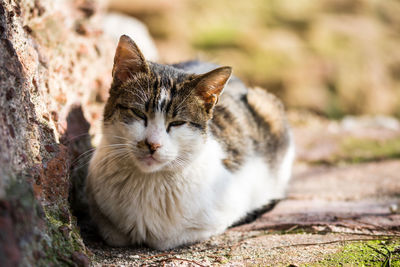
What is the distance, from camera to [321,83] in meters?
8.21

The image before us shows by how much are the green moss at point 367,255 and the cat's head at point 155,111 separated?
1.06 metres

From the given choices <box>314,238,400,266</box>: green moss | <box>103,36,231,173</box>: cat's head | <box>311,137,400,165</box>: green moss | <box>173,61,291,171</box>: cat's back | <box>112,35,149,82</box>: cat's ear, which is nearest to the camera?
<box>314,238,400,266</box>: green moss

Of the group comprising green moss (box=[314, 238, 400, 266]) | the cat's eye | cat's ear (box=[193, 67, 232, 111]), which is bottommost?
green moss (box=[314, 238, 400, 266])

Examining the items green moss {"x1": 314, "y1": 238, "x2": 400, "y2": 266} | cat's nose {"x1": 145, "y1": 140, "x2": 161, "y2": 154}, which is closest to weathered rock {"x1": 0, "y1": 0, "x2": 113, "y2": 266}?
cat's nose {"x1": 145, "y1": 140, "x2": 161, "y2": 154}

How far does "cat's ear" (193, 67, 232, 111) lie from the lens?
8.39ft

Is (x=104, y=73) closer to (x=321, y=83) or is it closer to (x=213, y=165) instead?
(x=213, y=165)

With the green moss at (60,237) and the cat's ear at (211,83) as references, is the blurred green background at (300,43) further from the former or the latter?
the green moss at (60,237)

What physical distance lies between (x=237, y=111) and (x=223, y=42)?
18.9 ft

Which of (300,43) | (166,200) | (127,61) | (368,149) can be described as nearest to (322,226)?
(166,200)

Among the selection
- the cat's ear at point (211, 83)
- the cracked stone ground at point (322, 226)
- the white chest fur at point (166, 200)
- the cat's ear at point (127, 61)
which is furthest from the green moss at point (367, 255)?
the cat's ear at point (127, 61)

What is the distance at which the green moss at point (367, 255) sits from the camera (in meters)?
2.26

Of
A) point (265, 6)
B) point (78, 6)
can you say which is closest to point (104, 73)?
point (78, 6)

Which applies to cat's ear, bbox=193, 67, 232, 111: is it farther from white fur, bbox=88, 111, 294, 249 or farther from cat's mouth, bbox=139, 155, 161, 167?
cat's mouth, bbox=139, 155, 161, 167

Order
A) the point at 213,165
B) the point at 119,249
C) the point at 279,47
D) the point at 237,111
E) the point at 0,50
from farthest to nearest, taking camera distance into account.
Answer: the point at 279,47 → the point at 237,111 → the point at 213,165 → the point at 119,249 → the point at 0,50
